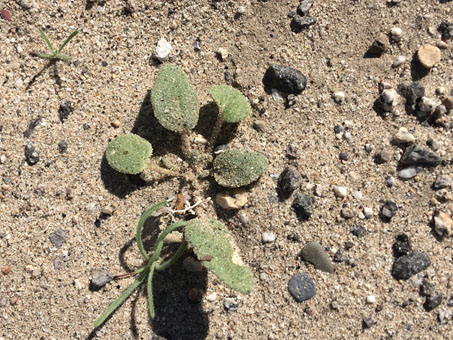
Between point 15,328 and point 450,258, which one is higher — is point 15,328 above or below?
below

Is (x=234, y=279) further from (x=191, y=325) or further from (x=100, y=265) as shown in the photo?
(x=100, y=265)

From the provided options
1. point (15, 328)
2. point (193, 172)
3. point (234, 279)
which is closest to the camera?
point (234, 279)

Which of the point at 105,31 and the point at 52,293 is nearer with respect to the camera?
the point at 52,293

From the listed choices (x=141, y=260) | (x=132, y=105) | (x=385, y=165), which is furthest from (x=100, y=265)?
(x=385, y=165)

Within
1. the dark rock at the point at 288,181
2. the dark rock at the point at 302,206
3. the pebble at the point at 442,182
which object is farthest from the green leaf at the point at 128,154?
the pebble at the point at 442,182

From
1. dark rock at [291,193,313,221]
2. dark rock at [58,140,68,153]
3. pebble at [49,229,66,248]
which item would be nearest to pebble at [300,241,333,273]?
dark rock at [291,193,313,221]
